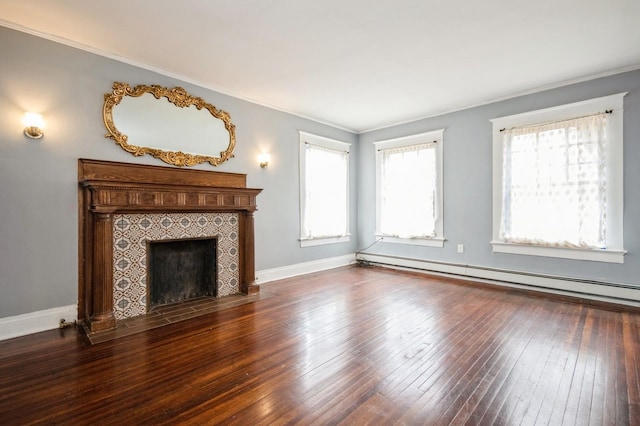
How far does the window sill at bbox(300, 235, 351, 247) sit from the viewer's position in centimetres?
530

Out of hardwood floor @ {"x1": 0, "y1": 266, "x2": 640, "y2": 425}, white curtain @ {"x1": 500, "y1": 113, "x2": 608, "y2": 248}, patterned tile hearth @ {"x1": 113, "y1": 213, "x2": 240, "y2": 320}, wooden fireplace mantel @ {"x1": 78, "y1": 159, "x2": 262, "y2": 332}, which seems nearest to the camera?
hardwood floor @ {"x1": 0, "y1": 266, "x2": 640, "y2": 425}

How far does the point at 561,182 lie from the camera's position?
3.91 m

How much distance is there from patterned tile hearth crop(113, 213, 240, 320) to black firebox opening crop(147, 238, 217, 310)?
0.29 ft

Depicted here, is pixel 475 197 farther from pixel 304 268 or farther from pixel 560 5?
pixel 304 268

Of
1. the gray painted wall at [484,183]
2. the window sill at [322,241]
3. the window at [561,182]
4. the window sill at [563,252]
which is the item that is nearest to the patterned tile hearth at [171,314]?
the window sill at [322,241]

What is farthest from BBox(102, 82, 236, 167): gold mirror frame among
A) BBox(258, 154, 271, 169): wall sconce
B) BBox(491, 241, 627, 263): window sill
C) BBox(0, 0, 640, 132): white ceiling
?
BBox(491, 241, 627, 263): window sill

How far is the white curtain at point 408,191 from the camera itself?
17.3ft

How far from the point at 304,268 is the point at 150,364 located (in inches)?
126

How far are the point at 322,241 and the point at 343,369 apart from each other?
353cm

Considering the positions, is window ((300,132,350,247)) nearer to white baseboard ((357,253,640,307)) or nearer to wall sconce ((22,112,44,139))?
white baseboard ((357,253,640,307))

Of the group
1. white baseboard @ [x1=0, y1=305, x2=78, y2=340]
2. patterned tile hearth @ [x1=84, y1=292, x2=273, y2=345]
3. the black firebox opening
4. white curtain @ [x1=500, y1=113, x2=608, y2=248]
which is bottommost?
patterned tile hearth @ [x1=84, y1=292, x2=273, y2=345]

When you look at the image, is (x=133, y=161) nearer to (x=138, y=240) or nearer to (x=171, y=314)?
(x=138, y=240)

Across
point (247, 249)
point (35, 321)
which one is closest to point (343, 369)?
point (247, 249)

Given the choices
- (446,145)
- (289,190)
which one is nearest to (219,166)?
(289,190)
